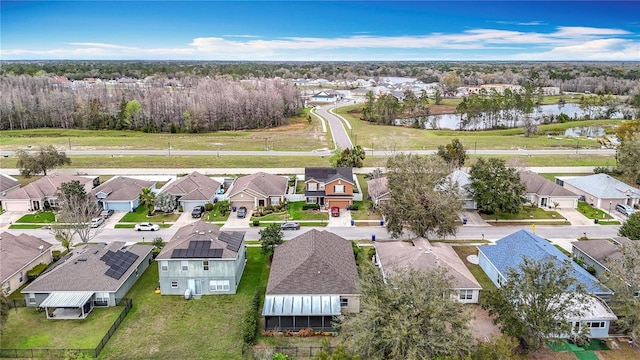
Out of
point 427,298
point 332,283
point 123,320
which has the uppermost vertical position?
point 427,298

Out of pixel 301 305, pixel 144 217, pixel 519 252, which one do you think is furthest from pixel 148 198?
pixel 519 252

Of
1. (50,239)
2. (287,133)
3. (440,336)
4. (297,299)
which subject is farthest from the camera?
(287,133)

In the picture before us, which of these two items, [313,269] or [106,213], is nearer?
[313,269]

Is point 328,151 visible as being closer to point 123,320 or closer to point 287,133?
point 287,133

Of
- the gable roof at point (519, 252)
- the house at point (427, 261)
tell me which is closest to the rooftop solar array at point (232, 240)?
the house at point (427, 261)

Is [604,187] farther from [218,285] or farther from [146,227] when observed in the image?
[146,227]

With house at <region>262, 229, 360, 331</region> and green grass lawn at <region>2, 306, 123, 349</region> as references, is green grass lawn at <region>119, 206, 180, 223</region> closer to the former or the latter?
green grass lawn at <region>2, 306, 123, 349</region>

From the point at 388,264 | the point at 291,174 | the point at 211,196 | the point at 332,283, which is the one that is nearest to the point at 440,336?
the point at 332,283
